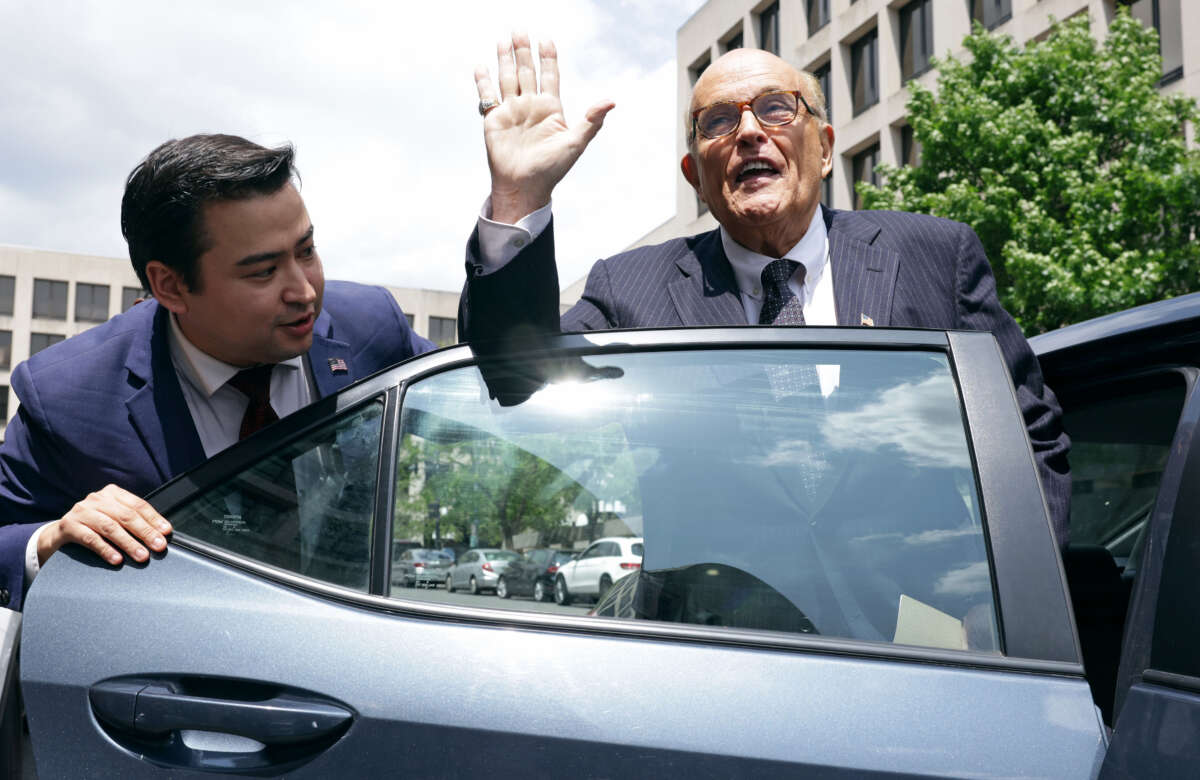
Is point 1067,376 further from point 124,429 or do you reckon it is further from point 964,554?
point 124,429

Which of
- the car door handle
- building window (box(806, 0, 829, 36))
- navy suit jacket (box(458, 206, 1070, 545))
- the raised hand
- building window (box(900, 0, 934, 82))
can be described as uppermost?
building window (box(806, 0, 829, 36))

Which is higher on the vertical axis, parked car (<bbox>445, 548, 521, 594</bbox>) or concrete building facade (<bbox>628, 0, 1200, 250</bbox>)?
concrete building facade (<bbox>628, 0, 1200, 250</bbox>)

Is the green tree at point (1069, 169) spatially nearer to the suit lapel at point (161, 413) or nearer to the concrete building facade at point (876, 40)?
the concrete building facade at point (876, 40)

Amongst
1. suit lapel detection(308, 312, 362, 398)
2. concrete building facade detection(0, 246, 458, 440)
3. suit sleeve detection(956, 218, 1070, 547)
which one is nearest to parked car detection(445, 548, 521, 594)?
suit sleeve detection(956, 218, 1070, 547)

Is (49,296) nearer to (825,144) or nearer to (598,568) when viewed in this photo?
(825,144)

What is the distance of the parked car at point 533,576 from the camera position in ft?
4.33

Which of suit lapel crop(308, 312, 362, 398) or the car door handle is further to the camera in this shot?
suit lapel crop(308, 312, 362, 398)

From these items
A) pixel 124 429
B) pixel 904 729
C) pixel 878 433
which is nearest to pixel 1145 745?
pixel 904 729

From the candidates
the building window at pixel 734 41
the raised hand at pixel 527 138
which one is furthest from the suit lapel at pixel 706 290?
the building window at pixel 734 41

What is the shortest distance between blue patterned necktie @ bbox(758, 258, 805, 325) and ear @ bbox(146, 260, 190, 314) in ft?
4.05

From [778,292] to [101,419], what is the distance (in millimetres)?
1418

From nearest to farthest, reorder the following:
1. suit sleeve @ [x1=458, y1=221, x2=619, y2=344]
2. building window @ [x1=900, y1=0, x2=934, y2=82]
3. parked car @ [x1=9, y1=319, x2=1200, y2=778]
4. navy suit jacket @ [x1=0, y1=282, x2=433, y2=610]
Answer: parked car @ [x1=9, y1=319, x2=1200, y2=778] → suit sleeve @ [x1=458, y1=221, x2=619, y2=344] → navy suit jacket @ [x1=0, y1=282, x2=433, y2=610] → building window @ [x1=900, y1=0, x2=934, y2=82]

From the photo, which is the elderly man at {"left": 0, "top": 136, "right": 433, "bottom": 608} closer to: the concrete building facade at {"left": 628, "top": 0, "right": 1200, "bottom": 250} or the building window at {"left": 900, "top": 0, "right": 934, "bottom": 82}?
the concrete building facade at {"left": 628, "top": 0, "right": 1200, "bottom": 250}

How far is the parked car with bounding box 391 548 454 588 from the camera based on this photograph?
1351 millimetres
